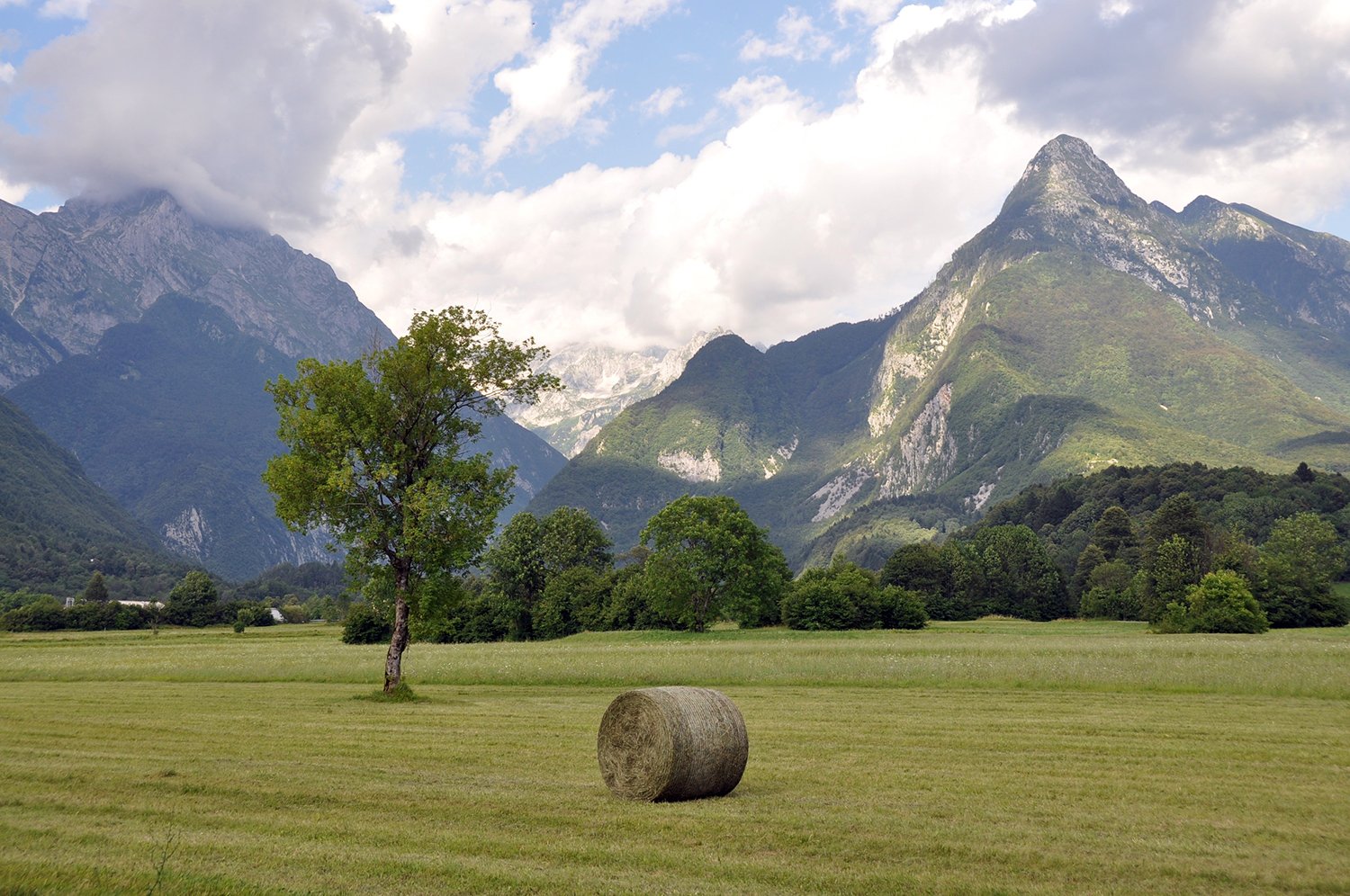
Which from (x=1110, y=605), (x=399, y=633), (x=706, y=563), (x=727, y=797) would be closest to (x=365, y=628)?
(x=706, y=563)

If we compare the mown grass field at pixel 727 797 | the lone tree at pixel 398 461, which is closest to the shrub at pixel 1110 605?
the mown grass field at pixel 727 797

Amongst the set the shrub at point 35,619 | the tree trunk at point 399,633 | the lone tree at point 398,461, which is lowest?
the shrub at point 35,619

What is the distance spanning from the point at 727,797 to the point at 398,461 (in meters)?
23.0

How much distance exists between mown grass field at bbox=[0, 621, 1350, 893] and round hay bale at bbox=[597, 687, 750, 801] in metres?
0.51

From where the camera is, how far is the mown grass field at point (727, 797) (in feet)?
37.6

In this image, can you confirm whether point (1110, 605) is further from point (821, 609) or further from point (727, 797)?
point (727, 797)

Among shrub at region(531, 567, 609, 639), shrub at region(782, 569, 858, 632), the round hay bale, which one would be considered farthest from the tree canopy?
the round hay bale

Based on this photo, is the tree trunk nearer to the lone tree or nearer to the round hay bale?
the lone tree

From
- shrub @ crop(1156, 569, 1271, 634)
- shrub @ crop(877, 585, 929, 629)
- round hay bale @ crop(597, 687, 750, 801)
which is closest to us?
round hay bale @ crop(597, 687, 750, 801)

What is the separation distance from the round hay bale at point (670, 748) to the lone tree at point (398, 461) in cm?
1789

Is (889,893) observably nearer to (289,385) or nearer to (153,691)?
(289,385)

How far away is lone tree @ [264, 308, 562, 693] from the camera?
34969mm

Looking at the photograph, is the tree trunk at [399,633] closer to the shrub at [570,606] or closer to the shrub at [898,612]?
the shrub at [570,606]

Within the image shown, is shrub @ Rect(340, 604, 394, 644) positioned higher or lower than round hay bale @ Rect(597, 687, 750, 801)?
lower
